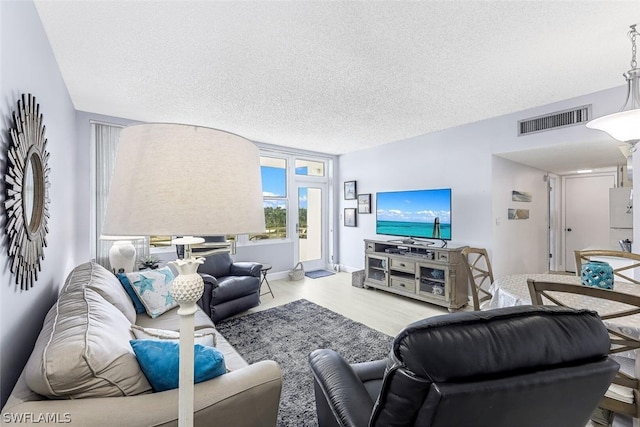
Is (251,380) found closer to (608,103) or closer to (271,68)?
(271,68)

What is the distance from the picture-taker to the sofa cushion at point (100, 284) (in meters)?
1.77

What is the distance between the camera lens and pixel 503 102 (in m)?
3.12

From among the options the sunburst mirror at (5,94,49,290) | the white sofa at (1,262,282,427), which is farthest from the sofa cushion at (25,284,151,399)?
the sunburst mirror at (5,94,49,290)

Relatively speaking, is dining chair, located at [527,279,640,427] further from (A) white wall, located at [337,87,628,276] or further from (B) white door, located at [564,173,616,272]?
(B) white door, located at [564,173,616,272]

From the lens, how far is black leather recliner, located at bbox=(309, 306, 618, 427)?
66 centimetres

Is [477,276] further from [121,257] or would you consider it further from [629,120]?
[121,257]

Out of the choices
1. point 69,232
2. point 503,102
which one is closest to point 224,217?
point 69,232

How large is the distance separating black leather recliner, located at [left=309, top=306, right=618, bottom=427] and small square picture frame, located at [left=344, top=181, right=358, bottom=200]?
15.8ft

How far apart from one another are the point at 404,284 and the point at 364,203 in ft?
5.90

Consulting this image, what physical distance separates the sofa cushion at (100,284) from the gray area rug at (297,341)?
1037mm

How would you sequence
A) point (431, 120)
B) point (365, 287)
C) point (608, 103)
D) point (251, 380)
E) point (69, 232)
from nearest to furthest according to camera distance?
point (251, 380) < point (608, 103) < point (69, 232) < point (431, 120) < point (365, 287)

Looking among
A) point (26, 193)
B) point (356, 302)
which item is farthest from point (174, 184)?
point (356, 302)

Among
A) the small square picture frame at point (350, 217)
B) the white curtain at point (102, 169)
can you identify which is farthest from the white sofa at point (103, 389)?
the small square picture frame at point (350, 217)

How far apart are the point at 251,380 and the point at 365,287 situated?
12.0 ft
